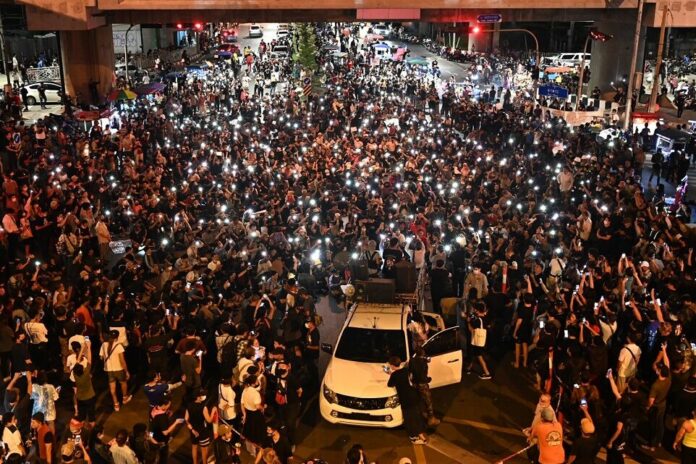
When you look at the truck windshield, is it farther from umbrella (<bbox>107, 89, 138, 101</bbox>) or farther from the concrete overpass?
the concrete overpass

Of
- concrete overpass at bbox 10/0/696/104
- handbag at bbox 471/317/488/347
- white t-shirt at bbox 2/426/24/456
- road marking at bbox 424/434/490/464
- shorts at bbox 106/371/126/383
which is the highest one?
concrete overpass at bbox 10/0/696/104

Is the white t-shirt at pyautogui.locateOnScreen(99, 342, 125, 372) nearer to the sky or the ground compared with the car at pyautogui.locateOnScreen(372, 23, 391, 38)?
nearer to the ground

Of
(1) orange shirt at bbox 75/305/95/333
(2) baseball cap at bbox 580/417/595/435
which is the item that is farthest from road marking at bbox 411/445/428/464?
(1) orange shirt at bbox 75/305/95/333

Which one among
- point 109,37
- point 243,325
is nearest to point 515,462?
point 243,325

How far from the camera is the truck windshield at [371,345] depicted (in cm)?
1099

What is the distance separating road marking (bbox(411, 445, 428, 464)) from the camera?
32.8 ft

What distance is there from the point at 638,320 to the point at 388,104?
22.3m

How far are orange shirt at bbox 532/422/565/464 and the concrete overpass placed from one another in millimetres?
26541

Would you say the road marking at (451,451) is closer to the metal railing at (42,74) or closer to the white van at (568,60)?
the metal railing at (42,74)

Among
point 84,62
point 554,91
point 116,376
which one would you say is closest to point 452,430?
point 116,376

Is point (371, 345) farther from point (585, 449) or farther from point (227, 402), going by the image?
point (585, 449)

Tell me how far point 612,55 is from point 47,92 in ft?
89.5

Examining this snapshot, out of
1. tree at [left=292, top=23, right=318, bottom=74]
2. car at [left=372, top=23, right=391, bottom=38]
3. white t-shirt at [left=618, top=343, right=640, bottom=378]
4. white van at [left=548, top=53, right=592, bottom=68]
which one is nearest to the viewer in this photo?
white t-shirt at [left=618, top=343, right=640, bottom=378]

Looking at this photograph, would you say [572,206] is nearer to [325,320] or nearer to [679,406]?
[325,320]
